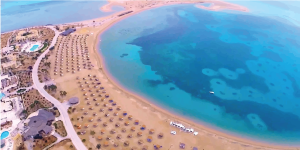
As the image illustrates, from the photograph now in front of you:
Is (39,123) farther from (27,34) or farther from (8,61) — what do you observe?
(27,34)

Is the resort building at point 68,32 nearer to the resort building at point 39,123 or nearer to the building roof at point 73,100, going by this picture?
the building roof at point 73,100

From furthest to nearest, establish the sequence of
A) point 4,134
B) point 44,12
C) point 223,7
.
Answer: point 223,7 < point 44,12 < point 4,134

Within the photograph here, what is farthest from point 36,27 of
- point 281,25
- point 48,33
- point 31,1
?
point 281,25

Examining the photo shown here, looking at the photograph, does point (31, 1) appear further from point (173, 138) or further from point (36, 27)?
point (173, 138)


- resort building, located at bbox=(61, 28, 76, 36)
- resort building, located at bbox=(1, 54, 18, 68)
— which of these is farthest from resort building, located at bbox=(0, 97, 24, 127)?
resort building, located at bbox=(61, 28, 76, 36)

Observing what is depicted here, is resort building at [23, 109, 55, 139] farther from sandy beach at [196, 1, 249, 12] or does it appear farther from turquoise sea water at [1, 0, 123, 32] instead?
sandy beach at [196, 1, 249, 12]

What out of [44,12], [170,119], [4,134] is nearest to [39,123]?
[4,134]
